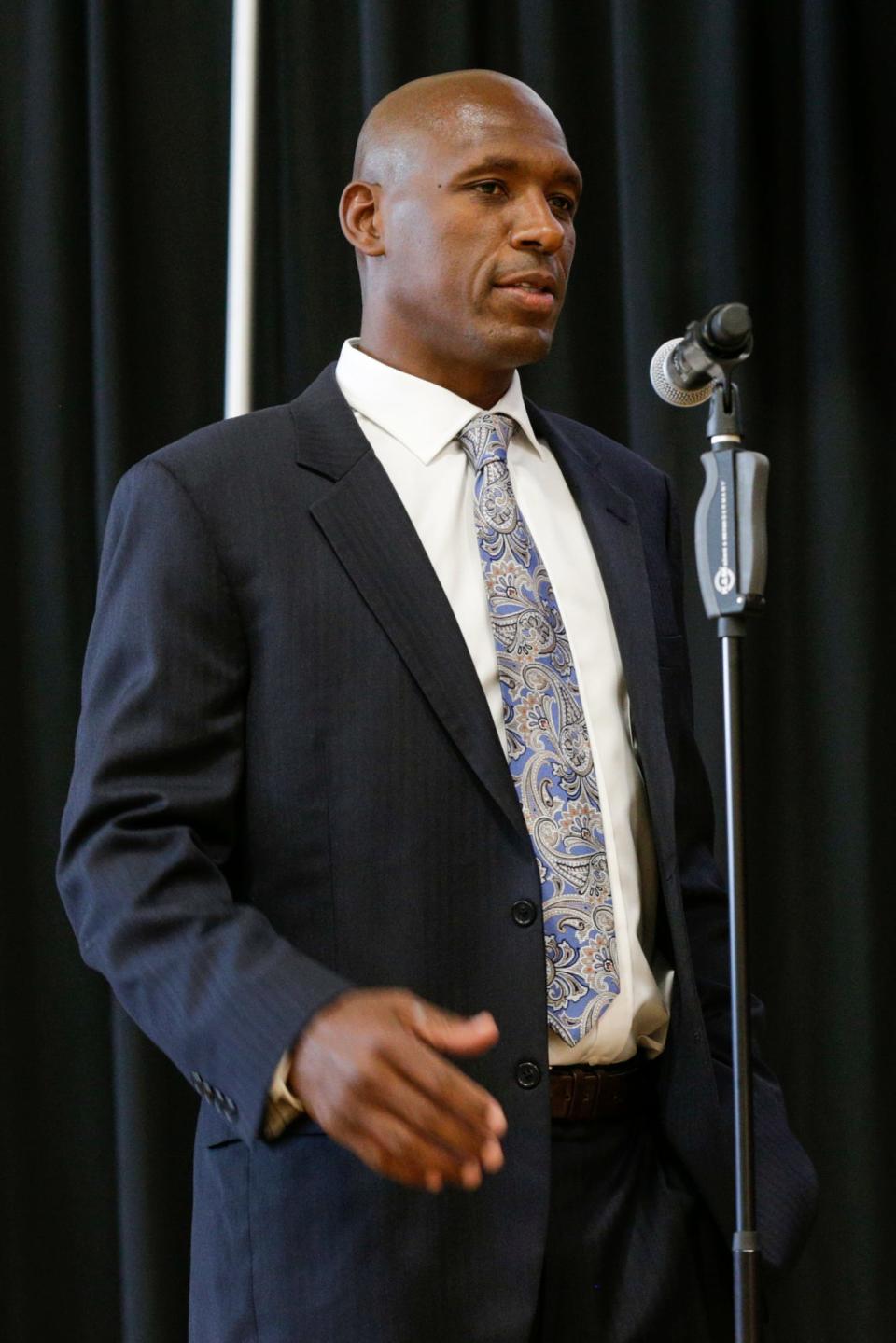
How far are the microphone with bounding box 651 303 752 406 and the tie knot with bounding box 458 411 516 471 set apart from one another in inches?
12.0

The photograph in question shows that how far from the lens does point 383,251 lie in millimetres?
1862

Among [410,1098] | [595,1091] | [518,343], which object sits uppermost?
[518,343]

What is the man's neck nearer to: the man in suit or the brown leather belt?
the man in suit

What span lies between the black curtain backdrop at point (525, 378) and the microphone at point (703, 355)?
43.4 inches

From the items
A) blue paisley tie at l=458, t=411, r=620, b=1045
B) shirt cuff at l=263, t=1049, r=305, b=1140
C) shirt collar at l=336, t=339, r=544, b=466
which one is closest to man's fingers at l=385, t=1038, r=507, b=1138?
shirt cuff at l=263, t=1049, r=305, b=1140

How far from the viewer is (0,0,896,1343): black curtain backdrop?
2.42m

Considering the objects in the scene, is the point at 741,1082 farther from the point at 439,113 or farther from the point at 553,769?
the point at 439,113

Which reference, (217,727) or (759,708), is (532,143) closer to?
(217,727)

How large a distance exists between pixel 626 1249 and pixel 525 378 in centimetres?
148

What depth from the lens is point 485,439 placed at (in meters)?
1.71

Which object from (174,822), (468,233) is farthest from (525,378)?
(174,822)

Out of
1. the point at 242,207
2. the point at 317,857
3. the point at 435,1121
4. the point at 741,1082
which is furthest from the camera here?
the point at 242,207

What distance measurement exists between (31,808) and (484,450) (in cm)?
112

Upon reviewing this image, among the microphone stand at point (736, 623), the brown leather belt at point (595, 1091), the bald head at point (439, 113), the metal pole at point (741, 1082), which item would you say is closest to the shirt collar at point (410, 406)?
the bald head at point (439, 113)
